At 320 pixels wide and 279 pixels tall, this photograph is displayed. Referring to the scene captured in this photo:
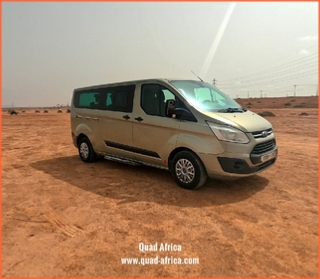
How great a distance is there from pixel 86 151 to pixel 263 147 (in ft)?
15.3

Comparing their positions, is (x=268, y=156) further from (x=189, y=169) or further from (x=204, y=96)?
(x=204, y=96)

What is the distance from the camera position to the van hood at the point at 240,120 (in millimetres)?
4480

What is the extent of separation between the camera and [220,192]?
4707 mm

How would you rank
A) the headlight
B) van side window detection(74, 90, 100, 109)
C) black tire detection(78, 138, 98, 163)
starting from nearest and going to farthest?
the headlight < van side window detection(74, 90, 100, 109) < black tire detection(78, 138, 98, 163)

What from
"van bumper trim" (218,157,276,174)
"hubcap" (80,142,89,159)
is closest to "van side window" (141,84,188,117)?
"van bumper trim" (218,157,276,174)

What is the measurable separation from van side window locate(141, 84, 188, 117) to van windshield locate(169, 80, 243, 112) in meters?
0.20

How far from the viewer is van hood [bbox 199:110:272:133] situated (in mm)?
4480

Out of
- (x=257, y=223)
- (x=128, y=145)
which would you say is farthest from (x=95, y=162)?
(x=257, y=223)

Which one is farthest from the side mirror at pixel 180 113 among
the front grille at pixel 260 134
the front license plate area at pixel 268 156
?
the front license plate area at pixel 268 156

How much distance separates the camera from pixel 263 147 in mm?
4711

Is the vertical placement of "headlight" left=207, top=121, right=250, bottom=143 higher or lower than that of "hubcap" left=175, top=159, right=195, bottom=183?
higher

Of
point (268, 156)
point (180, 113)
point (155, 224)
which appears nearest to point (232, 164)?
point (268, 156)

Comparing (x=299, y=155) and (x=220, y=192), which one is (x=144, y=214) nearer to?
(x=220, y=192)

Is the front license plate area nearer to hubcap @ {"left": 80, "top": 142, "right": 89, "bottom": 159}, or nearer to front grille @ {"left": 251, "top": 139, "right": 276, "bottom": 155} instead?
front grille @ {"left": 251, "top": 139, "right": 276, "bottom": 155}
